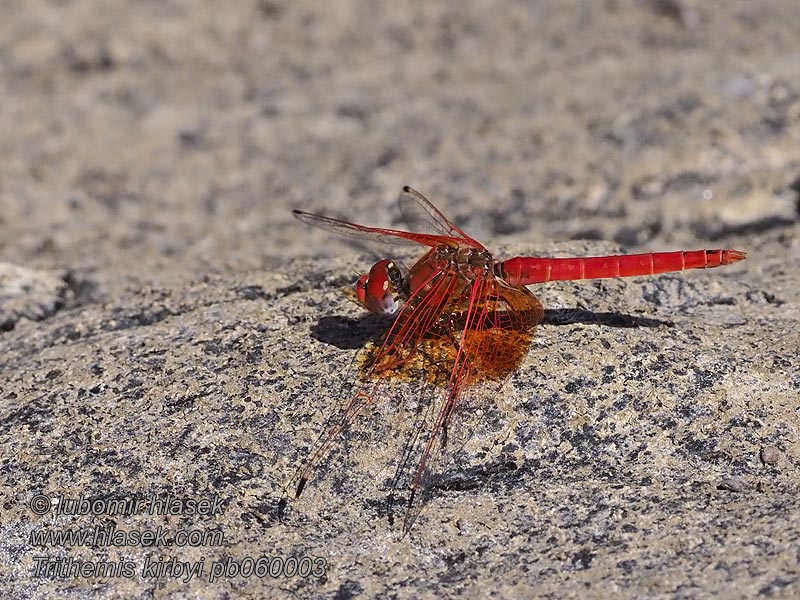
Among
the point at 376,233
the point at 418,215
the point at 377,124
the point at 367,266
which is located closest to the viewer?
the point at 376,233

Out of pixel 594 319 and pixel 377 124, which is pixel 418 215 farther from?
pixel 377 124

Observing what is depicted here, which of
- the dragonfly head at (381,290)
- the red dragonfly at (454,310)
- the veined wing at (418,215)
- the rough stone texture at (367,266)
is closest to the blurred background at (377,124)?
the rough stone texture at (367,266)

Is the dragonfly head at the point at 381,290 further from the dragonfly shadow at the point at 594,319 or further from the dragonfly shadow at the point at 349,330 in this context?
the dragonfly shadow at the point at 594,319

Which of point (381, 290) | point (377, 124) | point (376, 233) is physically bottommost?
point (381, 290)

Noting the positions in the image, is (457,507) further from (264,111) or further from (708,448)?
(264,111)

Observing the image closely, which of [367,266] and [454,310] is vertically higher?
[367,266]

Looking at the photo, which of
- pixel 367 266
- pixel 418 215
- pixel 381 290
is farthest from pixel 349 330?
pixel 418 215
